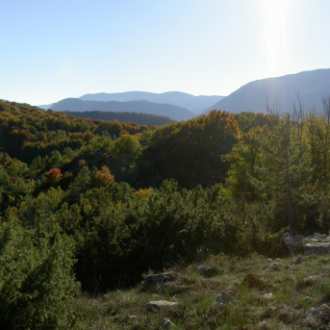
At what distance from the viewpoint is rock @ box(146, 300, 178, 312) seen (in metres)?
6.18

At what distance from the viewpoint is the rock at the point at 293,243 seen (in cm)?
964

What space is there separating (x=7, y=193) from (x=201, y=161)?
24.1 m

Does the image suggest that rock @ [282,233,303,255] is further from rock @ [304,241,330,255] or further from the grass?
the grass

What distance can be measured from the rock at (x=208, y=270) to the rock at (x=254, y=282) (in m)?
1.35

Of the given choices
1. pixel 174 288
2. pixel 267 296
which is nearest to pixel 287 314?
pixel 267 296

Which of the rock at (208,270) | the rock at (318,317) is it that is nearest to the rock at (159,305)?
the rock at (318,317)

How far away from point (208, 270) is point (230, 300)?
7.46 feet

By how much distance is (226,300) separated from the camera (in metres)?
6.19

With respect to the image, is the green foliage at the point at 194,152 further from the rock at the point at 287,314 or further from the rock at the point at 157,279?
the rock at the point at 287,314

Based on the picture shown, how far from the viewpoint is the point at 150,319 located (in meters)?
5.83

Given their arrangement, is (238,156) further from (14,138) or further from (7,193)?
(14,138)

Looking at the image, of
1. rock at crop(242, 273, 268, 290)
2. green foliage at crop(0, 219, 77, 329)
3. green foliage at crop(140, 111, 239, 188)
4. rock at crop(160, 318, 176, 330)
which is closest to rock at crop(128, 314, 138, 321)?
rock at crop(160, 318, 176, 330)

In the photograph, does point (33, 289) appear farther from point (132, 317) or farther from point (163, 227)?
point (163, 227)

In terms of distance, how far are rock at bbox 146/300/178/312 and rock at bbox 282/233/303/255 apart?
14.1 feet
